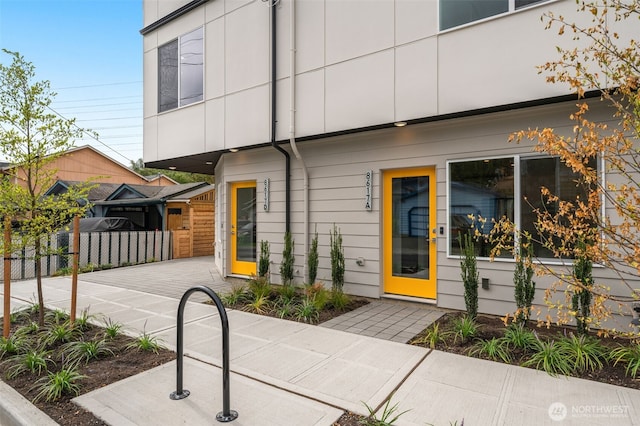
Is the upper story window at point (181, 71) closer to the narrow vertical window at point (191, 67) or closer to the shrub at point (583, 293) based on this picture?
the narrow vertical window at point (191, 67)

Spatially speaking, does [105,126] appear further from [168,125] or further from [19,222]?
[19,222]

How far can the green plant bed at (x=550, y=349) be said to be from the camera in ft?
10.2

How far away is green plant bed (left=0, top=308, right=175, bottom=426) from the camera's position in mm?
2832

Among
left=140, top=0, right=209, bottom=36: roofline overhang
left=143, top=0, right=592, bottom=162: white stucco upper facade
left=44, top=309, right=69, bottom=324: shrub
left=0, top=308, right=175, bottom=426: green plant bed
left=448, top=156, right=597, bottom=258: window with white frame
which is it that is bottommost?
left=0, top=308, right=175, bottom=426: green plant bed

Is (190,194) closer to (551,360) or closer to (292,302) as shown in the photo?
(292,302)

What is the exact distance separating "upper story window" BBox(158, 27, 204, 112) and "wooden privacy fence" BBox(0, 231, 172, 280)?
14.3 feet

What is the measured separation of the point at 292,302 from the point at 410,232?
2138 mm

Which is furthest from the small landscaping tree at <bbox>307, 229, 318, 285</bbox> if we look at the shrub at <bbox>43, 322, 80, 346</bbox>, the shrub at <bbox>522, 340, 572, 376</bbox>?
the shrub at <bbox>522, 340, 572, 376</bbox>

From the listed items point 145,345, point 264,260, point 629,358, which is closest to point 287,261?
point 264,260

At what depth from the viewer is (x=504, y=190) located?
4.81 meters

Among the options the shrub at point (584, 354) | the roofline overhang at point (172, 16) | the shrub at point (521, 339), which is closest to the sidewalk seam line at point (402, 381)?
Answer: the shrub at point (521, 339)

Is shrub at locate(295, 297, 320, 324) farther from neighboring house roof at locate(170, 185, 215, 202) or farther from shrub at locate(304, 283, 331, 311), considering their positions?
neighboring house roof at locate(170, 185, 215, 202)

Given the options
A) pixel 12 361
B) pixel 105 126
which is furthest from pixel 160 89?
pixel 105 126

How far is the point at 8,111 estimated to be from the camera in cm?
401
